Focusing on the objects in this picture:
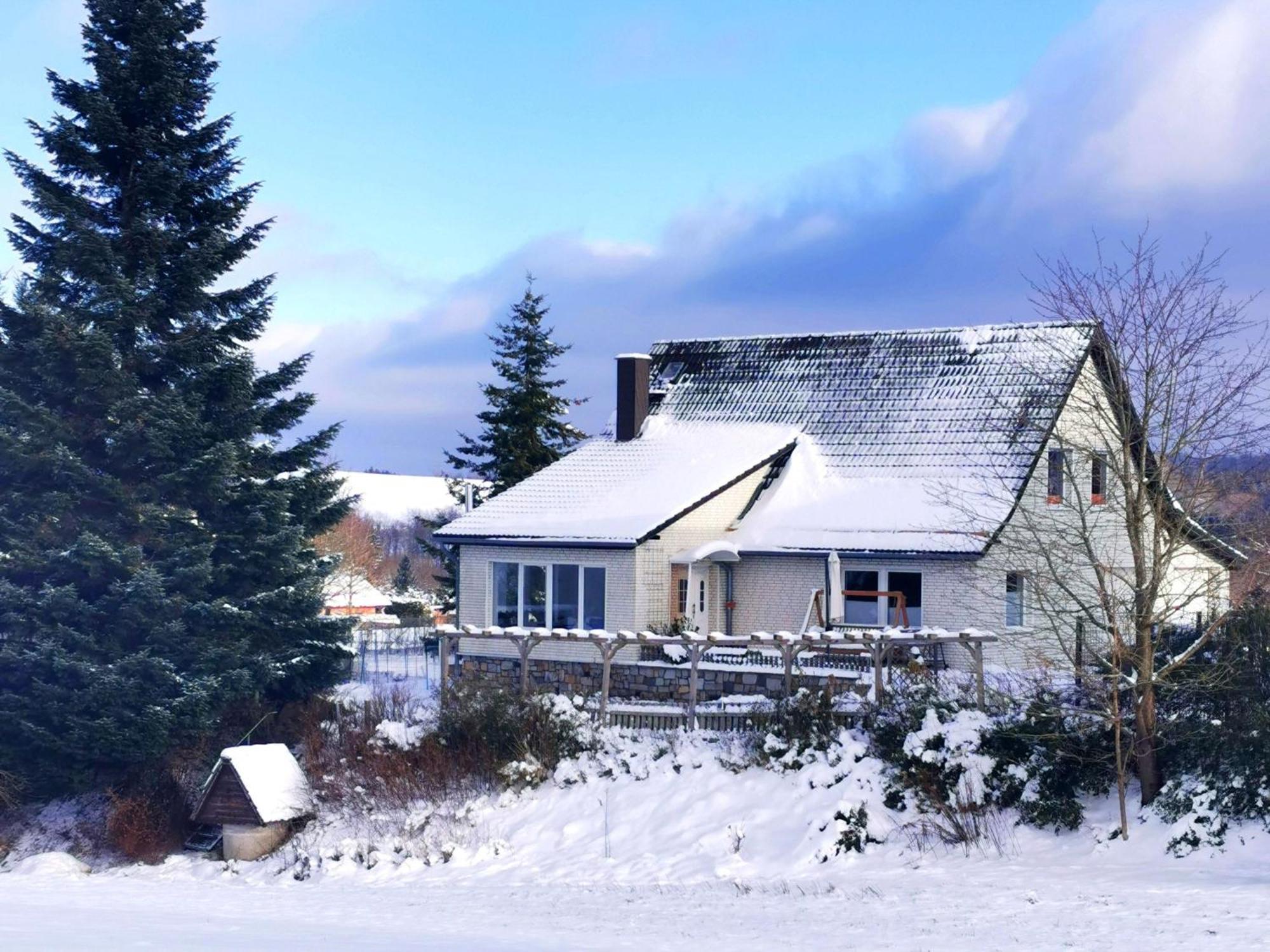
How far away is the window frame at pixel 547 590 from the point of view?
24281 mm

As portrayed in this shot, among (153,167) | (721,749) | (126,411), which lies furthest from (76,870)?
(153,167)

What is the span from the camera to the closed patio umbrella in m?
22.3

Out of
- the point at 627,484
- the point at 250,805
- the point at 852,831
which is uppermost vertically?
the point at 627,484

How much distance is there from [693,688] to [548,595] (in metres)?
6.61

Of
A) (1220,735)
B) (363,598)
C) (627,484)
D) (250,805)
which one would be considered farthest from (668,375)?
(363,598)

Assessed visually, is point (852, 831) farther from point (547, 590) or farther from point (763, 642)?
point (547, 590)

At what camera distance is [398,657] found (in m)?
33.2

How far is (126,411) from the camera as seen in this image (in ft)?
70.5

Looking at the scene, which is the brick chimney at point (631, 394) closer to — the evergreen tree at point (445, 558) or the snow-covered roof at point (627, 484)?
the snow-covered roof at point (627, 484)

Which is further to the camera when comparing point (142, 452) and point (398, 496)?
point (398, 496)

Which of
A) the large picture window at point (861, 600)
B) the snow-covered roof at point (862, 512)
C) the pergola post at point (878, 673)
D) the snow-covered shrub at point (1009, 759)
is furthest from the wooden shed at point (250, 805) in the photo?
the large picture window at point (861, 600)

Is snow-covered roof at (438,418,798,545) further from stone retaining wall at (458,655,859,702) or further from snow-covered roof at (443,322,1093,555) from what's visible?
stone retaining wall at (458,655,859,702)

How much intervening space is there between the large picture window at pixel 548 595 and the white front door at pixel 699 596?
1830 millimetres

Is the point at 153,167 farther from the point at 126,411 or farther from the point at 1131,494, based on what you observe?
the point at 1131,494
